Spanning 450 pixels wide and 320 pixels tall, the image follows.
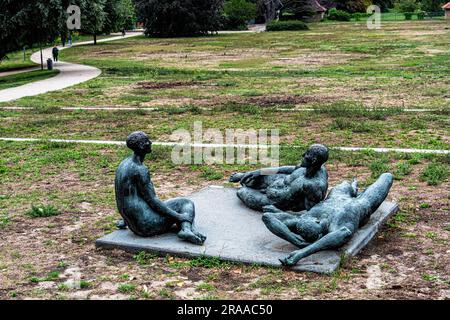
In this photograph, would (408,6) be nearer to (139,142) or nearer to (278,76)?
(278,76)

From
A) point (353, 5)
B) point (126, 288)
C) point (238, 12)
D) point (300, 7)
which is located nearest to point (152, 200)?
point (126, 288)

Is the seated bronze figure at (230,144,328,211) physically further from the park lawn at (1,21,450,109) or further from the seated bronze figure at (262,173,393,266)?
the park lawn at (1,21,450,109)

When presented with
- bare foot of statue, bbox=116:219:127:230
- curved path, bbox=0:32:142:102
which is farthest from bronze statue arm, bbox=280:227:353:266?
curved path, bbox=0:32:142:102

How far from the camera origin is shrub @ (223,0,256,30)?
68.0 m

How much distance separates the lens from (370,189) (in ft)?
24.0

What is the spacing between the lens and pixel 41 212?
27.4 feet

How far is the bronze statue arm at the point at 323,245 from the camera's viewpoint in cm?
614

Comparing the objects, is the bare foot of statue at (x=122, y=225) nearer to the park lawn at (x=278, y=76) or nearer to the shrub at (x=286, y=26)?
the park lawn at (x=278, y=76)

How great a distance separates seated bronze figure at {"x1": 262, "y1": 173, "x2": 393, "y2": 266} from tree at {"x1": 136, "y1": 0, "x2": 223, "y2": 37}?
53.5 m

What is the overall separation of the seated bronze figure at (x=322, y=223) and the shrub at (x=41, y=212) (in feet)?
9.33
